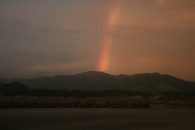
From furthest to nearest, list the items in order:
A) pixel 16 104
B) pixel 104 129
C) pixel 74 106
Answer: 1. pixel 74 106
2. pixel 16 104
3. pixel 104 129

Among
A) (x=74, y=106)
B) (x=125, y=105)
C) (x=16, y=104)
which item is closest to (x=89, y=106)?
(x=74, y=106)

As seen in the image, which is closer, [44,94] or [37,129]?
[37,129]

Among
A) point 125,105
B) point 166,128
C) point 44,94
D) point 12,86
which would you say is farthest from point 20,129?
point 12,86

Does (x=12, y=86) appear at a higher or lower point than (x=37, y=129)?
higher

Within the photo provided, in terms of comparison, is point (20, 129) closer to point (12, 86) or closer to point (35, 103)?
point (35, 103)

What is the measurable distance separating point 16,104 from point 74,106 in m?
10.1

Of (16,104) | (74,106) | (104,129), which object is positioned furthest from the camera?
(74,106)

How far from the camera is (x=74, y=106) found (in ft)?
206

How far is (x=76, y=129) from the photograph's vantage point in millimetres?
29859

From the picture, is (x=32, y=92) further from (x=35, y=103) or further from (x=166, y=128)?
(x=166, y=128)

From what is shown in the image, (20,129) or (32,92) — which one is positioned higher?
(32,92)

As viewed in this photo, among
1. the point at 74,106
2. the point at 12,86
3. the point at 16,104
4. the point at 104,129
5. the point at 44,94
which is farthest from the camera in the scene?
the point at 12,86

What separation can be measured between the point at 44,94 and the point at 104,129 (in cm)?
7125

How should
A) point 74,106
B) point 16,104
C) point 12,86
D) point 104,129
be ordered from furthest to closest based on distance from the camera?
1. point 12,86
2. point 74,106
3. point 16,104
4. point 104,129
